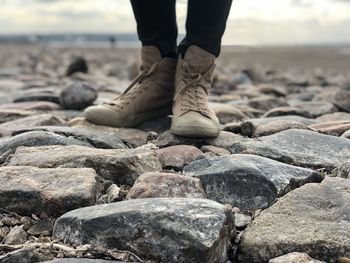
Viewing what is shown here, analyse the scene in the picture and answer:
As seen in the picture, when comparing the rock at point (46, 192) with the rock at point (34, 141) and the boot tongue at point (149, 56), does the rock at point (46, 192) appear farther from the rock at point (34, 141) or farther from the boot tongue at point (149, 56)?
the boot tongue at point (149, 56)

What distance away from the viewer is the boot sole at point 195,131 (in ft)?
7.80

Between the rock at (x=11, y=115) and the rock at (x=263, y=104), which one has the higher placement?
the rock at (x=11, y=115)

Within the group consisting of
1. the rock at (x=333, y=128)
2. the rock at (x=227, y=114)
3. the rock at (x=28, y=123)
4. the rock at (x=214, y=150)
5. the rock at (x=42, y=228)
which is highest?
the rock at (x=42, y=228)

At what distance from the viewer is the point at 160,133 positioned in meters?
2.68

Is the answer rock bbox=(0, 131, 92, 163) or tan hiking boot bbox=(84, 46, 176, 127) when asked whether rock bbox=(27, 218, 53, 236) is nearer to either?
rock bbox=(0, 131, 92, 163)

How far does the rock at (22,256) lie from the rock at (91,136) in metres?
1.04

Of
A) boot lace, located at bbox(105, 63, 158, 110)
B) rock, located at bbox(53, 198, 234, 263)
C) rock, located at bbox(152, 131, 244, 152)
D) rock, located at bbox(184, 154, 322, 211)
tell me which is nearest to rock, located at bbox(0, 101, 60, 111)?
boot lace, located at bbox(105, 63, 158, 110)

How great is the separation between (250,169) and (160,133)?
37.1 inches

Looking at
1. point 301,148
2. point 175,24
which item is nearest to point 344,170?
point 301,148

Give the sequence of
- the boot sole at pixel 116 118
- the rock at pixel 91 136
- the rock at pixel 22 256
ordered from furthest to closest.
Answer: the boot sole at pixel 116 118 < the rock at pixel 91 136 < the rock at pixel 22 256

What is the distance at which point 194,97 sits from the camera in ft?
8.33

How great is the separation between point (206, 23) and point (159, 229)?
4.15ft

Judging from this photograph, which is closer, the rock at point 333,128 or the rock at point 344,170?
the rock at point 344,170

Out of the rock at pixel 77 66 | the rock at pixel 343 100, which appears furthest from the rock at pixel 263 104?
the rock at pixel 77 66
